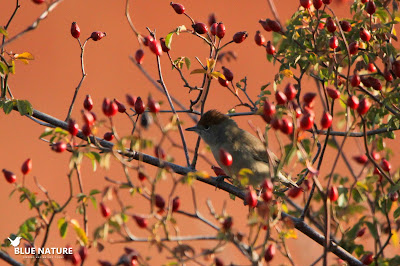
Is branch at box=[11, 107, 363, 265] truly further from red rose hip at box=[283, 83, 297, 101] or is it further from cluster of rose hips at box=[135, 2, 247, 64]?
red rose hip at box=[283, 83, 297, 101]

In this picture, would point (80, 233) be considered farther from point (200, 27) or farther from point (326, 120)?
point (200, 27)

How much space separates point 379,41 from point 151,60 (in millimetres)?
6017

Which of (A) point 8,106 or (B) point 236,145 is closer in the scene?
(A) point 8,106

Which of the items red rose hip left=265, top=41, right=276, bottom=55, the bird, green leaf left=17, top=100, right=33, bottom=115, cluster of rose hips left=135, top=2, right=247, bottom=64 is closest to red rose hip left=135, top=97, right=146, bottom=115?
cluster of rose hips left=135, top=2, right=247, bottom=64

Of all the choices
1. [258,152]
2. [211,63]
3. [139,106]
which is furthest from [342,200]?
[258,152]

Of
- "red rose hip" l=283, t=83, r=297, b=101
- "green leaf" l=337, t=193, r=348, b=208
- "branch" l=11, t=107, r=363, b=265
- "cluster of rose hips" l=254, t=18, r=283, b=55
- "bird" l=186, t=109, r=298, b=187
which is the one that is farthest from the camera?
"bird" l=186, t=109, r=298, b=187

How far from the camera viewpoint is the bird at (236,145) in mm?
4098

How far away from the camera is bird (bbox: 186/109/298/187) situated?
13.4ft

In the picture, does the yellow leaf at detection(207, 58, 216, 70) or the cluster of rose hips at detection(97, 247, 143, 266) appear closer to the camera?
the cluster of rose hips at detection(97, 247, 143, 266)

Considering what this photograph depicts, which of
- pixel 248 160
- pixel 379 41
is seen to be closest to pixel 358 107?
pixel 379 41

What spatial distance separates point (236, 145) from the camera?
4.30 m

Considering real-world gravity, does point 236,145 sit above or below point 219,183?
above

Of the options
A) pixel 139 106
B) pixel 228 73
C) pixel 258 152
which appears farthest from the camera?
pixel 258 152

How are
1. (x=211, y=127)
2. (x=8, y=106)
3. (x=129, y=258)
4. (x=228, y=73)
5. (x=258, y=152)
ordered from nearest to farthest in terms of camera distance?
(x=129, y=258) → (x=8, y=106) → (x=228, y=73) → (x=258, y=152) → (x=211, y=127)
